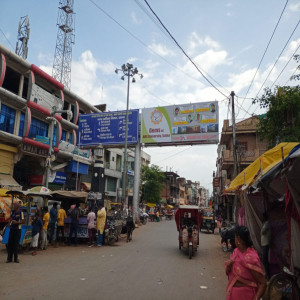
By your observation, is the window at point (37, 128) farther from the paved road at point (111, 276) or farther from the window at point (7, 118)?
the paved road at point (111, 276)

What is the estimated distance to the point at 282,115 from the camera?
12.1m

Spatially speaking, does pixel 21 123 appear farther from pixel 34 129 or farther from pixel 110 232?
pixel 110 232

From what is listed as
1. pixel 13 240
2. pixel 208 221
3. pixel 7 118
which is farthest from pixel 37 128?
pixel 13 240

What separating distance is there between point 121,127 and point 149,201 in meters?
A: 26.4

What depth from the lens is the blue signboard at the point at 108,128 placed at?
24.3m

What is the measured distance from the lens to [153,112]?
80.4 feet

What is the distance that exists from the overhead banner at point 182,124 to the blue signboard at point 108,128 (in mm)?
976

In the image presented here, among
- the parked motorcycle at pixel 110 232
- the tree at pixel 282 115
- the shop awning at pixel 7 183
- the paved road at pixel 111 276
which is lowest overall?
the paved road at pixel 111 276

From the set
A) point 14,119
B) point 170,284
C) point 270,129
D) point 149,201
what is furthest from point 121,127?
point 149,201

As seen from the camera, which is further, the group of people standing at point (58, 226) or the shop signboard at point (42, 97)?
the shop signboard at point (42, 97)

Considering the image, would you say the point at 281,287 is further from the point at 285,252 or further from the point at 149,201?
the point at 149,201

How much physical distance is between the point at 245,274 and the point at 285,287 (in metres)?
2.02

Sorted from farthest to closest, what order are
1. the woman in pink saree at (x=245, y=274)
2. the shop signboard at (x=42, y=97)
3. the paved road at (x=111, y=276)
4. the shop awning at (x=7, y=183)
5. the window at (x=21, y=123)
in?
the shop signboard at (x=42, y=97) < the window at (x=21, y=123) < the shop awning at (x=7, y=183) < the paved road at (x=111, y=276) < the woman in pink saree at (x=245, y=274)

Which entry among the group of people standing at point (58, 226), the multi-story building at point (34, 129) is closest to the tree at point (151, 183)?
the multi-story building at point (34, 129)
